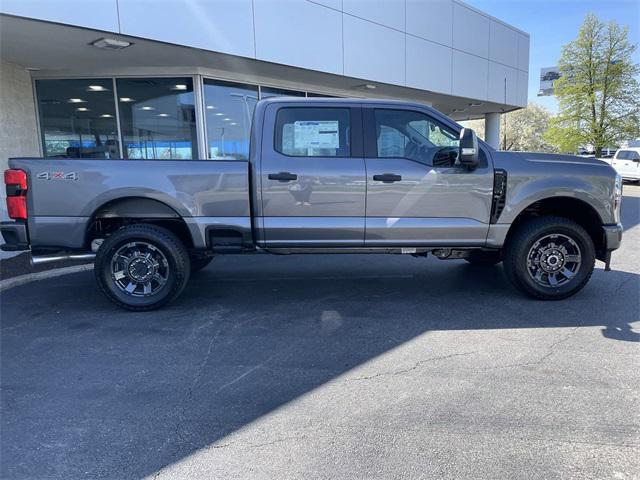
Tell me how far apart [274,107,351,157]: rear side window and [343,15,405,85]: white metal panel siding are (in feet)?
20.9

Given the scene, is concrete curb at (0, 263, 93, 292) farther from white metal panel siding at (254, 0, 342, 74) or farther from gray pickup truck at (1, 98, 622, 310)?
white metal panel siding at (254, 0, 342, 74)

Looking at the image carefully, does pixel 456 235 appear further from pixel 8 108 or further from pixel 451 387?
pixel 8 108

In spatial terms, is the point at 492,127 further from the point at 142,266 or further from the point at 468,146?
the point at 142,266

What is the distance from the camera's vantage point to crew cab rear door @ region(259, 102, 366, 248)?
183 inches

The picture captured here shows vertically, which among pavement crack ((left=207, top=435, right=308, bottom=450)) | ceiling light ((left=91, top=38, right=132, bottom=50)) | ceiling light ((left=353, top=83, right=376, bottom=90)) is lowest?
pavement crack ((left=207, top=435, right=308, bottom=450))

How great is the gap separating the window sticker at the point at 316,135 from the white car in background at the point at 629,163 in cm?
2177

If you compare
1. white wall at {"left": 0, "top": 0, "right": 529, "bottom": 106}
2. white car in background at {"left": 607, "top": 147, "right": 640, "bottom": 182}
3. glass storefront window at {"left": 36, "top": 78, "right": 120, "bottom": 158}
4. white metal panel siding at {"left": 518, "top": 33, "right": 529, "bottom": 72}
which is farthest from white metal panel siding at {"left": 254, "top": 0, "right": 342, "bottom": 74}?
white car in background at {"left": 607, "top": 147, "right": 640, "bottom": 182}

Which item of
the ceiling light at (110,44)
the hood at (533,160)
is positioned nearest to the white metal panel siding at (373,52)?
the ceiling light at (110,44)

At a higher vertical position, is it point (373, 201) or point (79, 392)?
point (373, 201)

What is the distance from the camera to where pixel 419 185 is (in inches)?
185

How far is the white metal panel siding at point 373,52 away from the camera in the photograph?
34.9ft

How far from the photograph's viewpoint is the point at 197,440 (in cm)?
262

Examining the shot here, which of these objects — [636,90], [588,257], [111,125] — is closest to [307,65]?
[111,125]

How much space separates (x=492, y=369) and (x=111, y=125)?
9.34m
